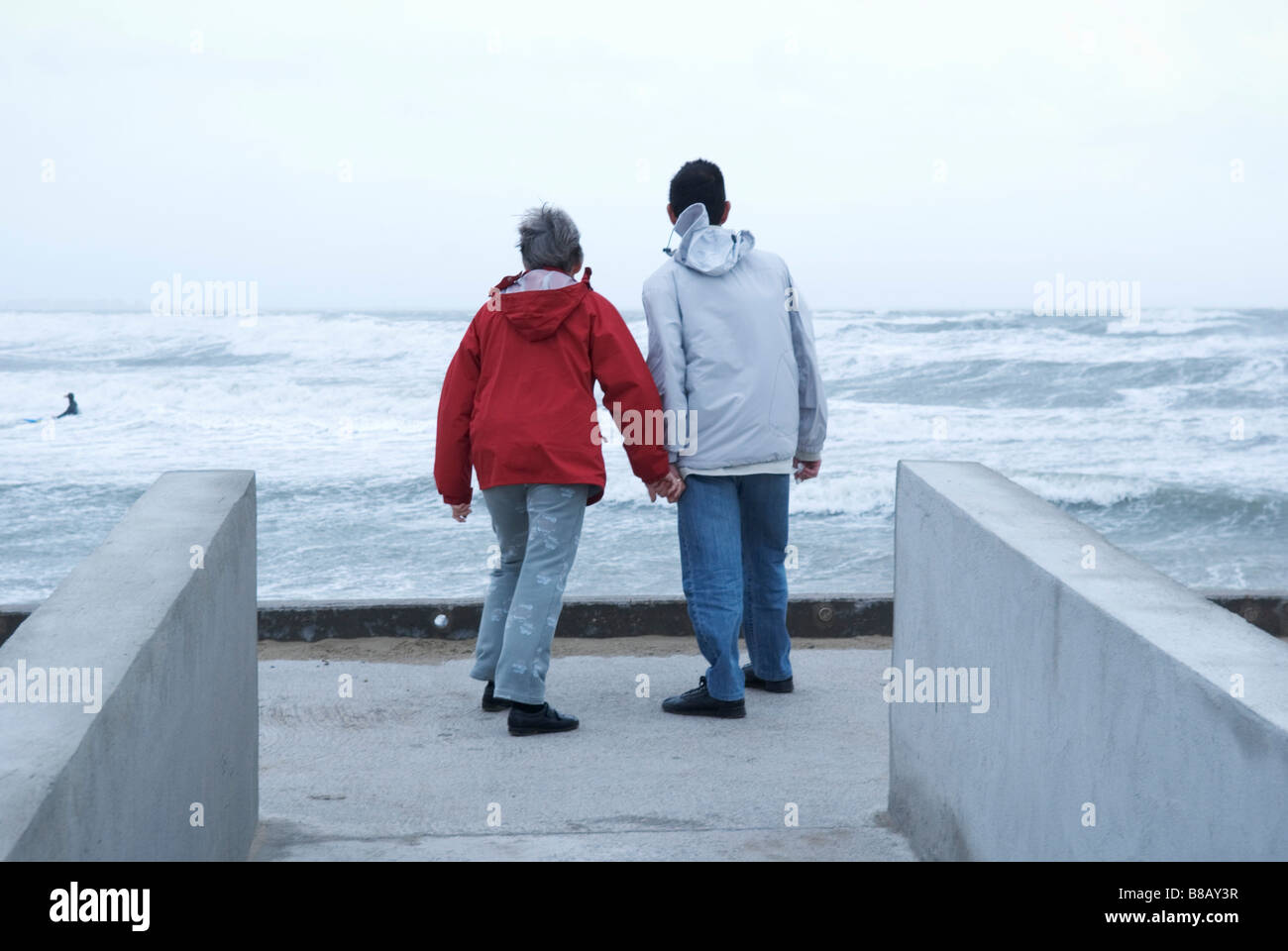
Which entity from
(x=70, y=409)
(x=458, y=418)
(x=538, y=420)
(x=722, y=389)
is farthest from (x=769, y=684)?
(x=70, y=409)

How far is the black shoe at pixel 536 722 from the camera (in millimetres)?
4316

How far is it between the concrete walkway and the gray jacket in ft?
3.24

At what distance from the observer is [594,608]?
5652 mm

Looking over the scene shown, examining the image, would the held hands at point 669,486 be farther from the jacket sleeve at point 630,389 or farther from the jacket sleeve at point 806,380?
the jacket sleeve at point 806,380

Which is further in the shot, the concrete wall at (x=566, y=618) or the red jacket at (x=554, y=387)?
the concrete wall at (x=566, y=618)

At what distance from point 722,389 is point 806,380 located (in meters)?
0.40

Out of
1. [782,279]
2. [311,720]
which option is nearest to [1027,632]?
[782,279]

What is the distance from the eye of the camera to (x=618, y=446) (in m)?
Result: 17.9

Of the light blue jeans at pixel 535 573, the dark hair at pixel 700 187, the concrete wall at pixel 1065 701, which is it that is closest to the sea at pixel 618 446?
the light blue jeans at pixel 535 573

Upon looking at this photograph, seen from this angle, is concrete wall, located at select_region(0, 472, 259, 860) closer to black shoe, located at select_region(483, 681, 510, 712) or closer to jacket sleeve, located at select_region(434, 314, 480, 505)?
jacket sleeve, located at select_region(434, 314, 480, 505)

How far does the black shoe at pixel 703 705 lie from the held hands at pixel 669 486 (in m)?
0.73

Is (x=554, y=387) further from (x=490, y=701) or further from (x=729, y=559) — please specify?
(x=490, y=701)
